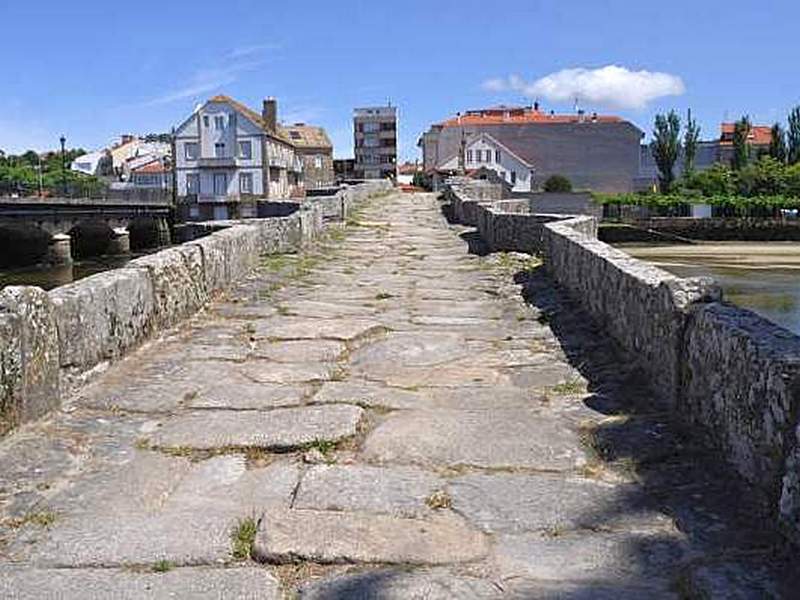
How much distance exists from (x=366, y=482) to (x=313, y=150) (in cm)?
10667

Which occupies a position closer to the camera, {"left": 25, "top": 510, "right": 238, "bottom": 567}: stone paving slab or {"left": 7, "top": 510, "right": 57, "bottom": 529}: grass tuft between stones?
{"left": 25, "top": 510, "right": 238, "bottom": 567}: stone paving slab

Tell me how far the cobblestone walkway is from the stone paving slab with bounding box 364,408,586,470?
0.01 metres

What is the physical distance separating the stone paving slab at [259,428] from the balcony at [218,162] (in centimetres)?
7609

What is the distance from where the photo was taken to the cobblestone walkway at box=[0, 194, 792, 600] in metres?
2.71

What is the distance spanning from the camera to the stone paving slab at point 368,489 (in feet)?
10.5

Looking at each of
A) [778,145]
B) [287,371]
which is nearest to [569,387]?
[287,371]

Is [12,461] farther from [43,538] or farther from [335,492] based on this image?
[335,492]

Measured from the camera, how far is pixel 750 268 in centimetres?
4503

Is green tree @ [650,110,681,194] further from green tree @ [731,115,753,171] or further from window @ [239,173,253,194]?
window @ [239,173,253,194]

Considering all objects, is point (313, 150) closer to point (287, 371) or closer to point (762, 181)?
point (762, 181)

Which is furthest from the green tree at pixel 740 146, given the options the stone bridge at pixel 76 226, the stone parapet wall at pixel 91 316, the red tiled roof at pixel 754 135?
→ the stone parapet wall at pixel 91 316

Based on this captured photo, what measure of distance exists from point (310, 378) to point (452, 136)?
3495 inches

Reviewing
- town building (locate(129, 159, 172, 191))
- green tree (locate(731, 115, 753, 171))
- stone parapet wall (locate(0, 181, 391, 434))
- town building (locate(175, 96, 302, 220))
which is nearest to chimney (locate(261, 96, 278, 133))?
town building (locate(175, 96, 302, 220))

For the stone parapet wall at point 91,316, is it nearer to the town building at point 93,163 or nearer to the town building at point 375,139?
the town building at point 375,139
